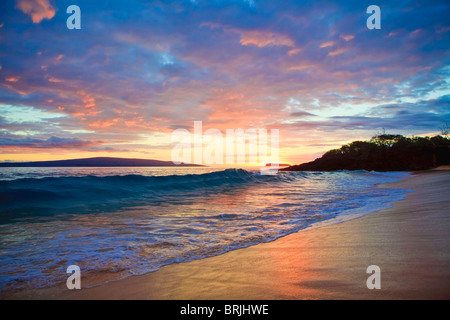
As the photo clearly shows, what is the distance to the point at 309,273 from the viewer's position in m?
2.44

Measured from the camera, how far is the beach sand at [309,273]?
1997 millimetres

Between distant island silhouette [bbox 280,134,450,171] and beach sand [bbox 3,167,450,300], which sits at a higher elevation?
distant island silhouette [bbox 280,134,450,171]

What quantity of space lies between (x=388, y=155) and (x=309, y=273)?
55581mm

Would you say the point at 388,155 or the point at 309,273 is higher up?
the point at 388,155

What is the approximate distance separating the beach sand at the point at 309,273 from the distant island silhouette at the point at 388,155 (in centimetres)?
4837

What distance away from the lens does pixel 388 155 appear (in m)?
48.1

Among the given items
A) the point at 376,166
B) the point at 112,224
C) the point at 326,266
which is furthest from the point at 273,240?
the point at 376,166

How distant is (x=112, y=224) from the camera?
554cm

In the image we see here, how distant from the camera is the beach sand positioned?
200cm

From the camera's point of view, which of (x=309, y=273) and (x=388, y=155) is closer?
(x=309, y=273)

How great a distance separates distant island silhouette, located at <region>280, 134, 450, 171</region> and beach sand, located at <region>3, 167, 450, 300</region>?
159 feet
